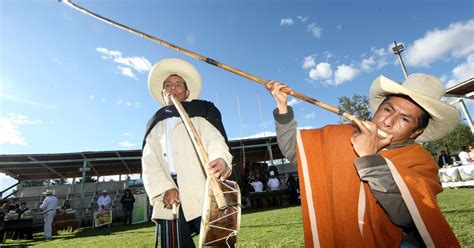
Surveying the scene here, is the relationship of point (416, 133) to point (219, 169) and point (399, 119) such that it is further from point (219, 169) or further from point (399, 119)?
point (219, 169)

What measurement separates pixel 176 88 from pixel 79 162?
19.5 meters

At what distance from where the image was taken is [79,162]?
19.1 m

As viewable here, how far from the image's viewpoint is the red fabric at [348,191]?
5.28 feet

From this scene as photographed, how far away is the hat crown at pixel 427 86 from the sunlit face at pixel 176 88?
227 cm

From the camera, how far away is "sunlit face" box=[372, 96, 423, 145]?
1.94 metres

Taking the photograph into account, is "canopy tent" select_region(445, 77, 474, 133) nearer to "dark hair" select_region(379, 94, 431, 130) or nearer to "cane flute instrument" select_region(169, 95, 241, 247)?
"dark hair" select_region(379, 94, 431, 130)

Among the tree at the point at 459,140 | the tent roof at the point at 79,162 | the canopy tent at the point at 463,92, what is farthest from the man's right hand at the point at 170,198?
the tree at the point at 459,140

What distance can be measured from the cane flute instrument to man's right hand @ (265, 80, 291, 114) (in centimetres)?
79

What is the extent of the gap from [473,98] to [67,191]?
26622 mm

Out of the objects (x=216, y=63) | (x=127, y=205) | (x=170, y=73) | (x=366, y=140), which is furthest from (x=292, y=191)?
(x=366, y=140)

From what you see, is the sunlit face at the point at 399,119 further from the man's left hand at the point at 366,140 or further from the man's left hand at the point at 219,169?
the man's left hand at the point at 219,169

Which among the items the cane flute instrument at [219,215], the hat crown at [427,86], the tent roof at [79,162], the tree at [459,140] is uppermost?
the tree at [459,140]

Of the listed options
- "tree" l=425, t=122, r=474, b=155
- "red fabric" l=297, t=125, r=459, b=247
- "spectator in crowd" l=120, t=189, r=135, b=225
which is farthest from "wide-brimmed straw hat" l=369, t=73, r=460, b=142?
"tree" l=425, t=122, r=474, b=155

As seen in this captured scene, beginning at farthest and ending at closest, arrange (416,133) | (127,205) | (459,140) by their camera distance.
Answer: (459,140) → (127,205) → (416,133)
